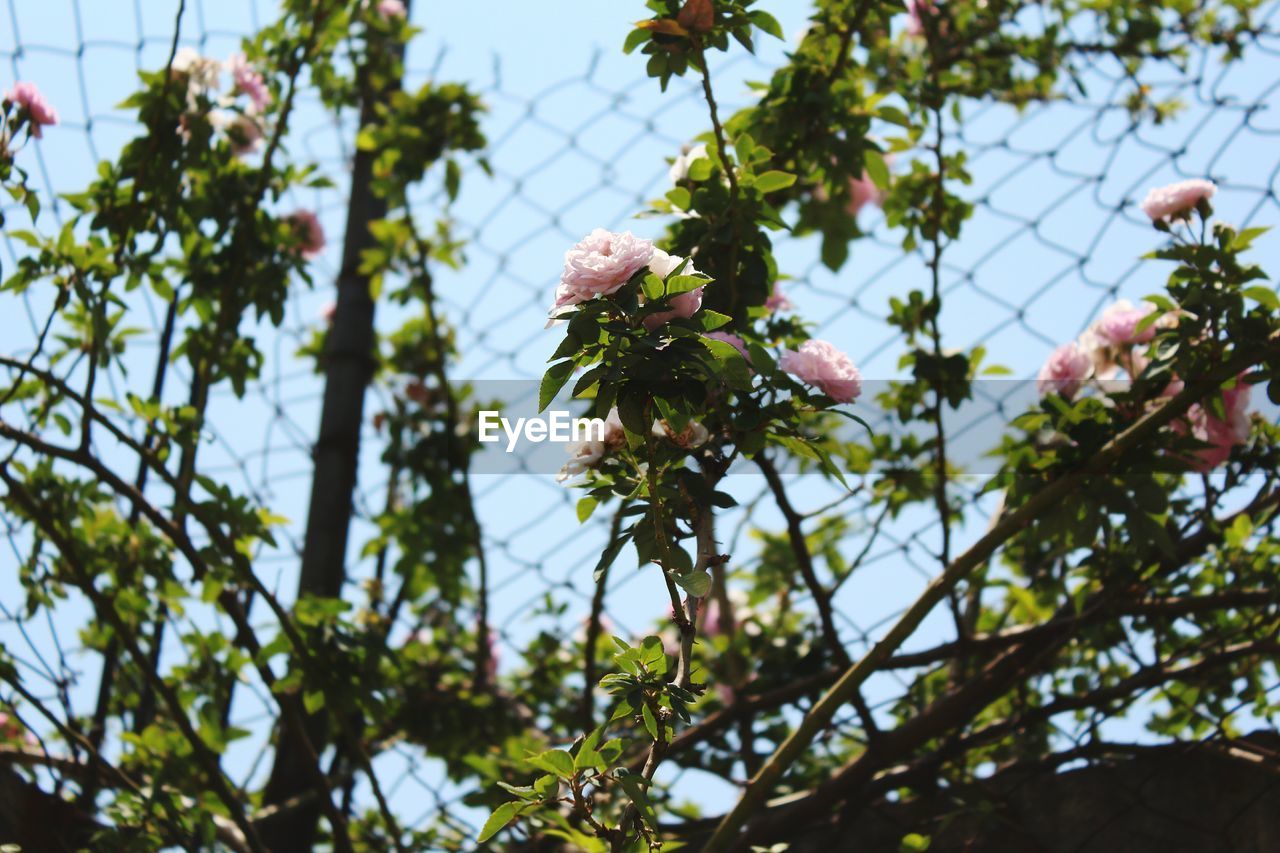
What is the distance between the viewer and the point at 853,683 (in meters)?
0.96

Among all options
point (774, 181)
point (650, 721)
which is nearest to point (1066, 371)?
point (774, 181)

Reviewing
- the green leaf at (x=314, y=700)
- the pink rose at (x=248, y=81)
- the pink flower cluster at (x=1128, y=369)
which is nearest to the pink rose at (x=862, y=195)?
the pink flower cluster at (x=1128, y=369)

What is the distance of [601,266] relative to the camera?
0.69m

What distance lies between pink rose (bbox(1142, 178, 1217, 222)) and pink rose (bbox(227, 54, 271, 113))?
93 cm

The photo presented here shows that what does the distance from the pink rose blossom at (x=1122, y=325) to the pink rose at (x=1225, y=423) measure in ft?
0.24

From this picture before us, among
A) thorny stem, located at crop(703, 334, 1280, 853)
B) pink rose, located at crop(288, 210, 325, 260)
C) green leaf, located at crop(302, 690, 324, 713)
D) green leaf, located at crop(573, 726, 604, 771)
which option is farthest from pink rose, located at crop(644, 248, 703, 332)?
pink rose, located at crop(288, 210, 325, 260)

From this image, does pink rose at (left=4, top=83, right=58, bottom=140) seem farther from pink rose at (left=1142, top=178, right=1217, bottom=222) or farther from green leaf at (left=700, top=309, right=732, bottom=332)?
pink rose at (left=1142, top=178, right=1217, bottom=222)

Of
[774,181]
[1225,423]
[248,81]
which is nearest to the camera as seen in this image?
[774,181]

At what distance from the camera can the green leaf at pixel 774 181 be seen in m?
0.91

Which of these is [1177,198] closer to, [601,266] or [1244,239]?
[1244,239]

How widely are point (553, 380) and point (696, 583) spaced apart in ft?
0.43

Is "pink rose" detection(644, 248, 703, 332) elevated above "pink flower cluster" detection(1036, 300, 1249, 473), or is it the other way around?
"pink flower cluster" detection(1036, 300, 1249, 473)

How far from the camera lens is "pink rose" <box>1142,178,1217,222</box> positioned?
3.47 feet

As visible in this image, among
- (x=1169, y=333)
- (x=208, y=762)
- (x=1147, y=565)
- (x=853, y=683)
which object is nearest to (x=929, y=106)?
(x=1169, y=333)
